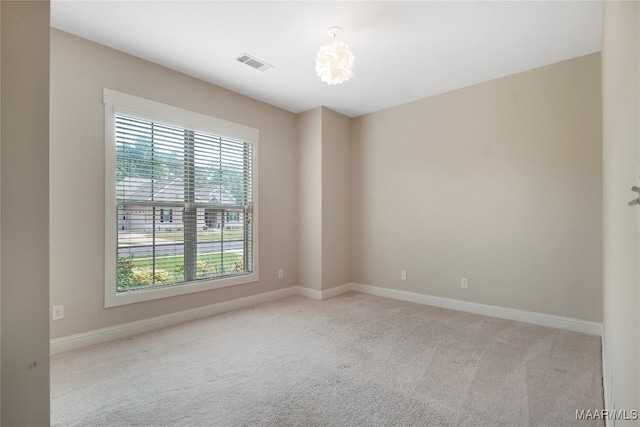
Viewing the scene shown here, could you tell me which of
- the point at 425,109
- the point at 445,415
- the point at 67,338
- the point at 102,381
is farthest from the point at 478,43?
the point at 67,338

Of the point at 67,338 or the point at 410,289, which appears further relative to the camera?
the point at 410,289

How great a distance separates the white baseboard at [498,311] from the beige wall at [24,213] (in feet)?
12.7

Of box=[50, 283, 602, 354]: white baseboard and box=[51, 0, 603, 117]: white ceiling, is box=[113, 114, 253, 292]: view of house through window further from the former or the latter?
box=[51, 0, 603, 117]: white ceiling

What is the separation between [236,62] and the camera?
3.26m

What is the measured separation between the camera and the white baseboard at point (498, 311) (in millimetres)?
3096

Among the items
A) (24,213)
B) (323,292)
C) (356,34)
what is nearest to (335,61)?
(356,34)

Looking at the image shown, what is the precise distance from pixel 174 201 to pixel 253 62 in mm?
1708

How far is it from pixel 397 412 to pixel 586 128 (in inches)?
126

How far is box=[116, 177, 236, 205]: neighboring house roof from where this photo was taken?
3.09 meters

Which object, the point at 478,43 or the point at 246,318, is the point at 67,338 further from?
the point at 478,43

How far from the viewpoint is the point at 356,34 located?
2771 mm

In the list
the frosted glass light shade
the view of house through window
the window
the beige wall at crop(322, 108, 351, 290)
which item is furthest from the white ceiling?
the beige wall at crop(322, 108, 351, 290)

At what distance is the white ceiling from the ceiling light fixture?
261 mm

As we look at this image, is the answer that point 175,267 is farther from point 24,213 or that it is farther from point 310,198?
point 24,213
